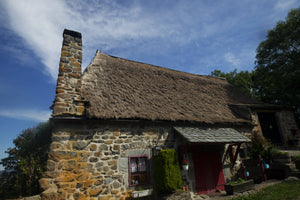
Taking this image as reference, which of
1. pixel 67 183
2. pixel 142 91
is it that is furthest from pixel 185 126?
pixel 67 183

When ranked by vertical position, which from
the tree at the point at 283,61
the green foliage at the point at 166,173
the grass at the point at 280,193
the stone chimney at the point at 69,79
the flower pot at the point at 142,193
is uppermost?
the tree at the point at 283,61

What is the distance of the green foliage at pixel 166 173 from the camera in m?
6.22

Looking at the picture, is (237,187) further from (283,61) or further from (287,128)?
(283,61)

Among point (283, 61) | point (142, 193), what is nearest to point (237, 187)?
point (142, 193)

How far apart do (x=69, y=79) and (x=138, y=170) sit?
4.28 meters

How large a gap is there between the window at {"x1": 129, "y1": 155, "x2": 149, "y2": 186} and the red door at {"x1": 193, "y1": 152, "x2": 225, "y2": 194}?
2.40m

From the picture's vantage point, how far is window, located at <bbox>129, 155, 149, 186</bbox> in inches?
259

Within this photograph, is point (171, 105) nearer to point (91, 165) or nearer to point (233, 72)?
point (91, 165)

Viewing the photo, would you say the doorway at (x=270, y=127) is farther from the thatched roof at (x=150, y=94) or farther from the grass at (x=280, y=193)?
the grass at (x=280, y=193)

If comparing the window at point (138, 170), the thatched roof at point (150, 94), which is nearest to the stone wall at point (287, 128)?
the thatched roof at point (150, 94)

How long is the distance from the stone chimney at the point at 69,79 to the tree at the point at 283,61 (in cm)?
1656

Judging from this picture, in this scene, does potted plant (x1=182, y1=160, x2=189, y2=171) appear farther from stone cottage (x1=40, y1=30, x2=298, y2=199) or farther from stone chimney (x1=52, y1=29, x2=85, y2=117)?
stone chimney (x1=52, y1=29, x2=85, y2=117)

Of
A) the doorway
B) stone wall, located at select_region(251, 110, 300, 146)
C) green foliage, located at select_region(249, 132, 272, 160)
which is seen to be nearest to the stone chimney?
green foliage, located at select_region(249, 132, 272, 160)

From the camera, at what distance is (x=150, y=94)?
30.3 ft
